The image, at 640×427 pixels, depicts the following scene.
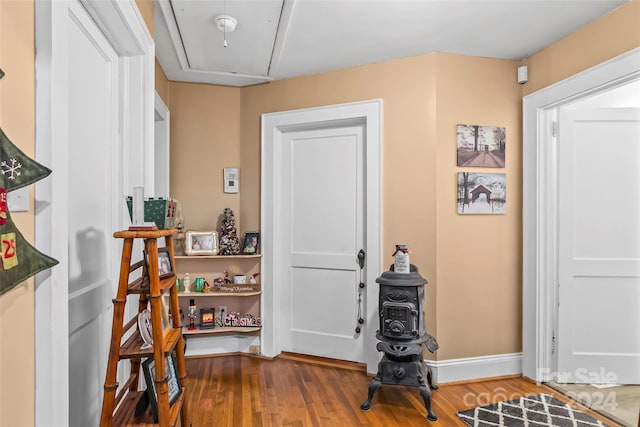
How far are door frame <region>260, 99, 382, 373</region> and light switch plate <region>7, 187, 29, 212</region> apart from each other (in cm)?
245

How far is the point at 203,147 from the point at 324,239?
4.50 feet

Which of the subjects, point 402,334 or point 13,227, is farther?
point 402,334

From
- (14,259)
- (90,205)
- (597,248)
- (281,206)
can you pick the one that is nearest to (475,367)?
(597,248)

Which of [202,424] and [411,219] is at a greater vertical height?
[411,219]

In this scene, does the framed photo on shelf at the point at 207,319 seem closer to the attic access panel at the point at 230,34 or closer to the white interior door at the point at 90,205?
the white interior door at the point at 90,205

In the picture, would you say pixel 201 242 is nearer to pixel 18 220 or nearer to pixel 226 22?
pixel 226 22

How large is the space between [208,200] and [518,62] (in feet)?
9.15

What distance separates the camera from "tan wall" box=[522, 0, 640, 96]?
2.26 meters

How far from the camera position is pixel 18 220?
98cm

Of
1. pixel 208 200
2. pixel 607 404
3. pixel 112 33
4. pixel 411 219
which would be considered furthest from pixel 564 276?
pixel 112 33

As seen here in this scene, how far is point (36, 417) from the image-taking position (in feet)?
3.51

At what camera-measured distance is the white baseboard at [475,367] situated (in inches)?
116

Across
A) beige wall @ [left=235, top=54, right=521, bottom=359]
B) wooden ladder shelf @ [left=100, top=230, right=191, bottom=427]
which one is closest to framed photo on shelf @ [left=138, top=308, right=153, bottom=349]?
wooden ladder shelf @ [left=100, top=230, right=191, bottom=427]

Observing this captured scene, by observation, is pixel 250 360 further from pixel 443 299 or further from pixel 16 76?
pixel 16 76
